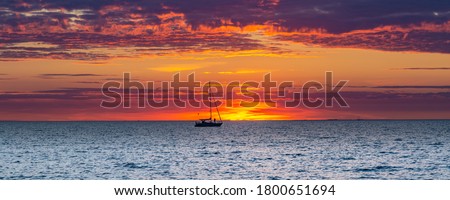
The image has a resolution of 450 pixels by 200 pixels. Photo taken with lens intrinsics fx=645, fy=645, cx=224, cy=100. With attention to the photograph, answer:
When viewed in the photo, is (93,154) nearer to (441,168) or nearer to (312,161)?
(312,161)

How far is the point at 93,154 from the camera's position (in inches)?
3551

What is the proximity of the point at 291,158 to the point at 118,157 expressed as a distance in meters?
22.4
